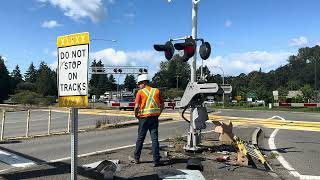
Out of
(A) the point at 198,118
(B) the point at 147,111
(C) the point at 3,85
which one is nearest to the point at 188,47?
(A) the point at 198,118

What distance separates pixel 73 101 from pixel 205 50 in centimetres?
604

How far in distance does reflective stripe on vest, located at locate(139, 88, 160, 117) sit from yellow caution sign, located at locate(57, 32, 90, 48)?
3.60 metres

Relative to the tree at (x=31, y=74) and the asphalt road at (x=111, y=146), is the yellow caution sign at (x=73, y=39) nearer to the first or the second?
the asphalt road at (x=111, y=146)

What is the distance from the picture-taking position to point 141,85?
9.54 m

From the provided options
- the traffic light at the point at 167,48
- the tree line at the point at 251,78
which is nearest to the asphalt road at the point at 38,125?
the traffic light at the point at 167,48

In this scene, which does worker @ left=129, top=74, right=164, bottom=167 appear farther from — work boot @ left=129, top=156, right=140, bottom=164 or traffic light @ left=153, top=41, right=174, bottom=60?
traffic light @ left=153, top=41, right=174, bottom=60

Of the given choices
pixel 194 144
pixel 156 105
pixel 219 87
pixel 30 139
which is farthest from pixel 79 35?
pixel 30 139

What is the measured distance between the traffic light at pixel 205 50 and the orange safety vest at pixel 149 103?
2.35m

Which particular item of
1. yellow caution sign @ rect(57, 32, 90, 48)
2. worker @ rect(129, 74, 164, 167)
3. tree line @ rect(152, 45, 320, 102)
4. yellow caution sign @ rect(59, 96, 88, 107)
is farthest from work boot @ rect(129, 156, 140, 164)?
tree line @ rect(152, 45, 320, 102)

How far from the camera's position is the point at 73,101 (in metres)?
5.69

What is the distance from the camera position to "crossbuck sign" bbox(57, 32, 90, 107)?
222 inches

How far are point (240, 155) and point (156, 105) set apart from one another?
2087mm

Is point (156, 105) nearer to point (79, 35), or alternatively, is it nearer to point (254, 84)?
point (79, 35)

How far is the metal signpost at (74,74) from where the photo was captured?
5637mm
